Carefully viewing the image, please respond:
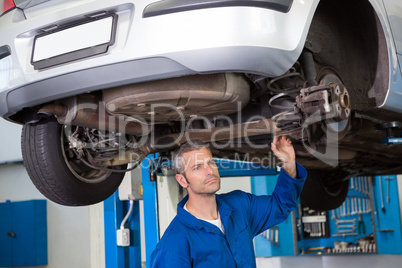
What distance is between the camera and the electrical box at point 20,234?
816cm

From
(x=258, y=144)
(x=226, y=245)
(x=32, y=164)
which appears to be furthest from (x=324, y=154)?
(x=32, y=164)

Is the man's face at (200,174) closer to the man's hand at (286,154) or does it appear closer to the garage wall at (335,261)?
the man's hand at (286,154)

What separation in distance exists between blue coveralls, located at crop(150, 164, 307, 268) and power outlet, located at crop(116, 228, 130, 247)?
1.41 meters

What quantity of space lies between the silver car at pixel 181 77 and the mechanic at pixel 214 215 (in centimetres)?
19

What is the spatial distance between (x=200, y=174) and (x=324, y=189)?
2.03m

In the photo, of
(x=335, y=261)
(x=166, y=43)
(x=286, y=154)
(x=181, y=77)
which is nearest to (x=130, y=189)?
(x=286, y=154)

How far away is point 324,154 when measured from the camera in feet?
9.46

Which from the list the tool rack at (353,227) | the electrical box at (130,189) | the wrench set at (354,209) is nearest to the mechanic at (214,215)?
the electrical box at (130,189)

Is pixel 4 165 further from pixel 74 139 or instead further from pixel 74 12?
pixel 74 12

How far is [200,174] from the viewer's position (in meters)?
2.10

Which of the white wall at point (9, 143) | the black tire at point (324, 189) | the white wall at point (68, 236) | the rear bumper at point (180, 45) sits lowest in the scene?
the white wall at point (68, 236)

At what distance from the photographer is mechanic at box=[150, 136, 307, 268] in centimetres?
192

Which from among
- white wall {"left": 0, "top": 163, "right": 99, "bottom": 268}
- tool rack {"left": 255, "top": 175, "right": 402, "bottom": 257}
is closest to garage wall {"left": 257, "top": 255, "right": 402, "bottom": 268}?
tool rack {"left": 255, "top": 175, "right": 402, "bottom": 257}

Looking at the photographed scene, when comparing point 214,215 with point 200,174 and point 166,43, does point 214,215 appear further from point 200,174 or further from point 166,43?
point 166,43
